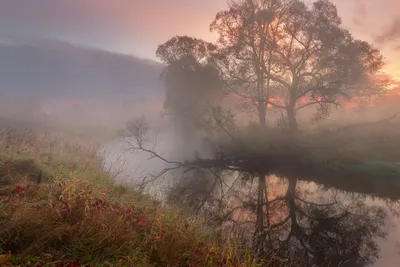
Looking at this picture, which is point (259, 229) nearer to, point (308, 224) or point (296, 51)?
point (308, 224)

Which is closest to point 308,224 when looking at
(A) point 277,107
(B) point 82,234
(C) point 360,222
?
(C) point 360,222

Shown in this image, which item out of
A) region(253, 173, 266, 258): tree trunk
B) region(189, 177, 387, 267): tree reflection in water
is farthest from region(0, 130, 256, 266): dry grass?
region(189, 177, 387, 267): tree reflection in water

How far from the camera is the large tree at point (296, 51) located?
28.0 meters

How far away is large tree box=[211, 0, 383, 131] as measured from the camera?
91.9 ft

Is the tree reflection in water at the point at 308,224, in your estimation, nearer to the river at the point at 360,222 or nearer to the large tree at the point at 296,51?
the river at the point at 360,222

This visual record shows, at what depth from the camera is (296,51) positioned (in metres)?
29.1

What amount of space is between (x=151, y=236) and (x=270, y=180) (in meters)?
13.4

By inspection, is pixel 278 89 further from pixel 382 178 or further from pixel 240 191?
pixel 240 191

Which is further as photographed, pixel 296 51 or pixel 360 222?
pixel 296 51

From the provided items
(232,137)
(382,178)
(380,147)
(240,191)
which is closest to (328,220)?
(240,191)

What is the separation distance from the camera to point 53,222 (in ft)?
18.1

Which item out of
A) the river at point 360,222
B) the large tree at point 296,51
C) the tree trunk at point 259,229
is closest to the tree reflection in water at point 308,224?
the river at point 360,222

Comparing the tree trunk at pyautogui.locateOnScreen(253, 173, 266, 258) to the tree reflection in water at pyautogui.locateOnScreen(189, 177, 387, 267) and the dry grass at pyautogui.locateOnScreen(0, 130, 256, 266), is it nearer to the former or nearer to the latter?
the tree reflection in water at pyautogui.locateOnScreen(189, 177, 387, 267)

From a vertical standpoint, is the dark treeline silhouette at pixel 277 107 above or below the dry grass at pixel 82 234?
above
